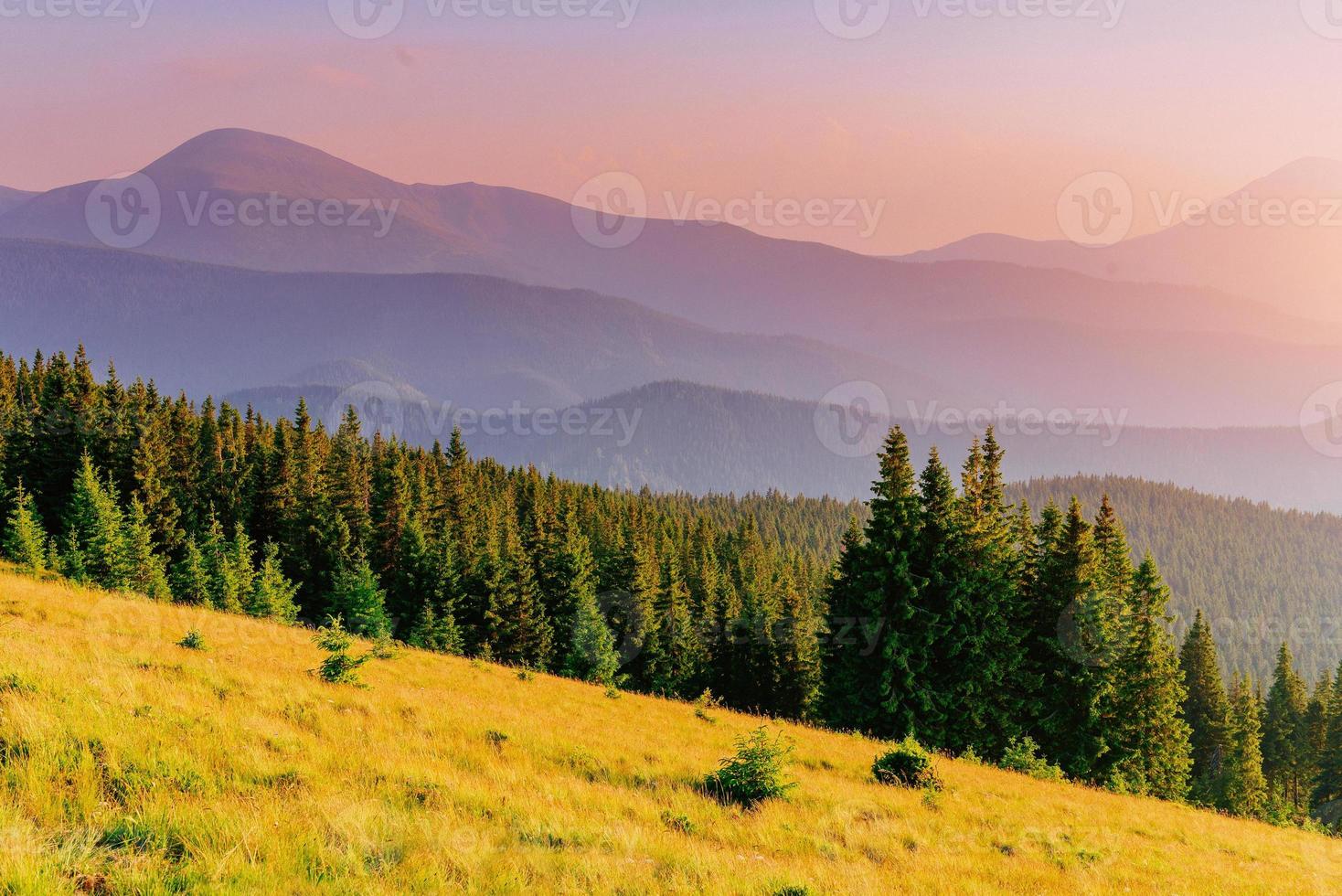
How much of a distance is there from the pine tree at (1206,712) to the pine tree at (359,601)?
66.9 m

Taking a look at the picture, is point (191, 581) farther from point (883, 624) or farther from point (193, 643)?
point (883, 624)

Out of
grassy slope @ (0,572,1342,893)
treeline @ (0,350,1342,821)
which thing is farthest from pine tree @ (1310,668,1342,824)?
grassy slope @ (0,572,1342,893)

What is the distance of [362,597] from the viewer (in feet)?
167

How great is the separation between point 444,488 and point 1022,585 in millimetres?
59804

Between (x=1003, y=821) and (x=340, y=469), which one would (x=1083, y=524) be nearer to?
(x=1003, y=821)

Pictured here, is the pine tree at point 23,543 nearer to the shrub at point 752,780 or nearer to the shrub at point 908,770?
the shrub at point 752,780

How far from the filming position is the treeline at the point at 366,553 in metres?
50.0

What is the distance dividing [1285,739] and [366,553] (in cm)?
9198

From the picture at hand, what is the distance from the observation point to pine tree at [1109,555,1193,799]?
33.3 m

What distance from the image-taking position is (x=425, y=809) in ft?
28.2

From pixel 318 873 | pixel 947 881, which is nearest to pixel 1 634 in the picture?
pixel 318 873

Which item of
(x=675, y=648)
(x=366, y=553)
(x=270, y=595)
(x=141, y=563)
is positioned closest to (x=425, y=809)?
(x=270, y=595)

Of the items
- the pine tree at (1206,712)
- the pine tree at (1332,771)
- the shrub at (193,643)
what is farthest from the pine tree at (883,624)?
the pine tree at (1332,771)

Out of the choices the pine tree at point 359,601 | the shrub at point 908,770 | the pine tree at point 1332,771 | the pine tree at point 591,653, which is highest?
the shrub at point 908,770
